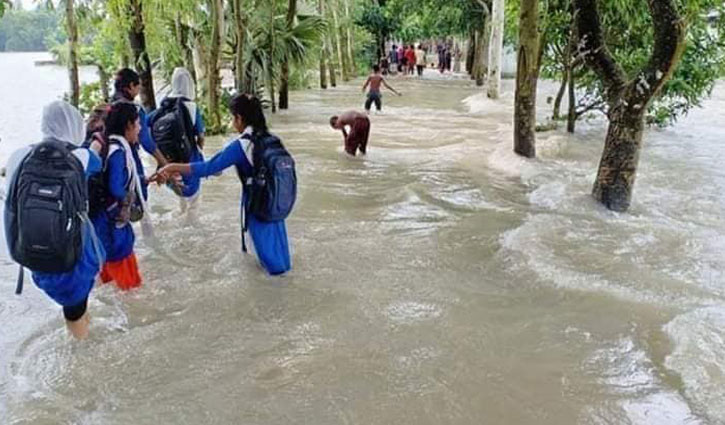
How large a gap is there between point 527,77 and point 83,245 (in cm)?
747

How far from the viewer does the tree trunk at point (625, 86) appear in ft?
20.7

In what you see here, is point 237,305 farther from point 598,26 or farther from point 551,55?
point 551,55

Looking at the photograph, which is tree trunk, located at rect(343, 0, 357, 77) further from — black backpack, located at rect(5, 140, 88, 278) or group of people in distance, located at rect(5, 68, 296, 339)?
black backpack, located at rect(5, 140, 88, 278)

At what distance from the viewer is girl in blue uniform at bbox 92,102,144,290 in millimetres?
4289

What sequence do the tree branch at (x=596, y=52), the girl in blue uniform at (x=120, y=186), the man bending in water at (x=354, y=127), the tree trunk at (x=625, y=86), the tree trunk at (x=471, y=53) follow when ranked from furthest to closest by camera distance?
1. the tree trunk at (x=471, y=53)
2. the man bending in water at (x=354, y=127)
3. the tree branch at (x=596, y=52)
4. the tree trunk at (x=625, y=86)
5. the girl in blue uniform at (x=120, y=186)

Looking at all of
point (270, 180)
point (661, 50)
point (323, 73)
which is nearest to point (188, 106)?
point (270, 180)

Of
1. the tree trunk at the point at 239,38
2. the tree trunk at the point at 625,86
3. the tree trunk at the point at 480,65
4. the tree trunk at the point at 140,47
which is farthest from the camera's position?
the tree trunk at the point at 480,65

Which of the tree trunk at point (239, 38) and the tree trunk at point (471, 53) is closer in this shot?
the tree trunk at point (239, 38)

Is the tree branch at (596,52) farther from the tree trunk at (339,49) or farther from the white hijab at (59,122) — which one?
the tree trunk at (339,49)

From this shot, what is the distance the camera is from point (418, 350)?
4090 mm

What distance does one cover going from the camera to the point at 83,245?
361cm

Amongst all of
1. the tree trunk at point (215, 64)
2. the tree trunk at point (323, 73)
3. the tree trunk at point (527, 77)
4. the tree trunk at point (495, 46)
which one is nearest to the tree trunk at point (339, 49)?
the tree trunk at point (323, 73)

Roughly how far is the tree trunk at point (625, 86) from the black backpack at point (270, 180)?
3.83 metres

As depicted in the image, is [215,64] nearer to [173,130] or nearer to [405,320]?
[173,130]
